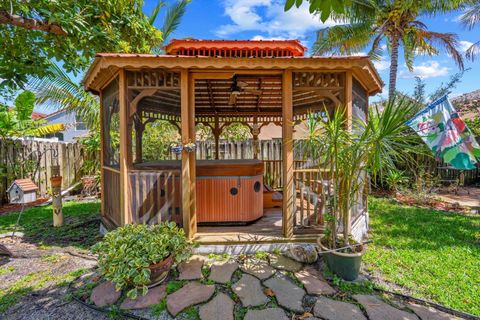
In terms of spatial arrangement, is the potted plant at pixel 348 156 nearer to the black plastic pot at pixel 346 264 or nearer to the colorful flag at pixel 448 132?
the black plastic pot at pixel 346 264

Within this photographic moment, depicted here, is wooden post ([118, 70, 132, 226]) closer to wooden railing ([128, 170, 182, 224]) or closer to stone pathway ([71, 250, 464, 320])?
wooden railing ([128, 170, 182, 224])

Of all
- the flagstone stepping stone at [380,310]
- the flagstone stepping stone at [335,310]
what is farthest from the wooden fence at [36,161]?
the flagstone stepping stone at [380,310]

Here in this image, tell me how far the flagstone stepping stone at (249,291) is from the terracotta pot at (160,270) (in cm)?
81

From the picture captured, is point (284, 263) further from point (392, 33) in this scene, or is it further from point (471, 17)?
point (471, 17)

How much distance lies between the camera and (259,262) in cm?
343

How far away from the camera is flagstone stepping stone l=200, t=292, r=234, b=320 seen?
7.91ft

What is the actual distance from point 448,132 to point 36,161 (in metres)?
10.7

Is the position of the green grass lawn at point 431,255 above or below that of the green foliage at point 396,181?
below

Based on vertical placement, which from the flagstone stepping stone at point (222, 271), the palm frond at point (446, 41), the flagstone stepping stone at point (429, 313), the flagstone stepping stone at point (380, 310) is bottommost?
the flagstone stepping stone at point (429, 313)

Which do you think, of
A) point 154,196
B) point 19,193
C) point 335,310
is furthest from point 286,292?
point 19,193

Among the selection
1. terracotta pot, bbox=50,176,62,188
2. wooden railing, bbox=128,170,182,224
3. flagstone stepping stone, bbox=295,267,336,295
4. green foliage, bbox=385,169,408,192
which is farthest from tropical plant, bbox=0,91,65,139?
green foliage, bbox=385,169,408,192

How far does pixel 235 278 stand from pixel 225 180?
1.67 m

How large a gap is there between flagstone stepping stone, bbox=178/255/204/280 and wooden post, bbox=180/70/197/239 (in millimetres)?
375

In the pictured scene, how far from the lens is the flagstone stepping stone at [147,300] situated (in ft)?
8.40
